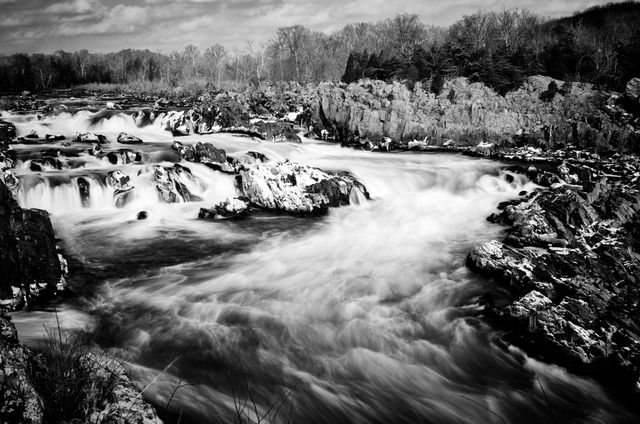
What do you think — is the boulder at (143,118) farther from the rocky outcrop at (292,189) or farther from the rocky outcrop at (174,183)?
the rocky outcrop at (292,189)

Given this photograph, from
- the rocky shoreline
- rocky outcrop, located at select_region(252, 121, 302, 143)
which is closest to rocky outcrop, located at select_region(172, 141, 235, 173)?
the rocky shoreline

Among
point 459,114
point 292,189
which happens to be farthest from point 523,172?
point 459,114

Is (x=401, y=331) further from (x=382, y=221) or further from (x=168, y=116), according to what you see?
(x=168, y=116)

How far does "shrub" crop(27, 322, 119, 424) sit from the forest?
34.9 meters

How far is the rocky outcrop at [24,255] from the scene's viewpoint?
25.2 ft

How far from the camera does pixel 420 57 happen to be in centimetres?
3834

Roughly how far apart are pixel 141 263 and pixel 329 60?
68578 mm

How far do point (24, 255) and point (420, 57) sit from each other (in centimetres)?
3748

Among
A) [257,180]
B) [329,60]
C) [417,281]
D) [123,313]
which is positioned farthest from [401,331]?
[329,60]

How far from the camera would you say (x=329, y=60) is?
239 feet

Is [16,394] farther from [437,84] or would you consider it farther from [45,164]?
[437,84]

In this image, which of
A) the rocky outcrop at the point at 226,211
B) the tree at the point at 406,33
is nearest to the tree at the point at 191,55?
the tree at the point at 406,33

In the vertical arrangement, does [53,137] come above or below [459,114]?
below

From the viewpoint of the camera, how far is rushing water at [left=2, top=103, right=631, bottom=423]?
6270 mm
